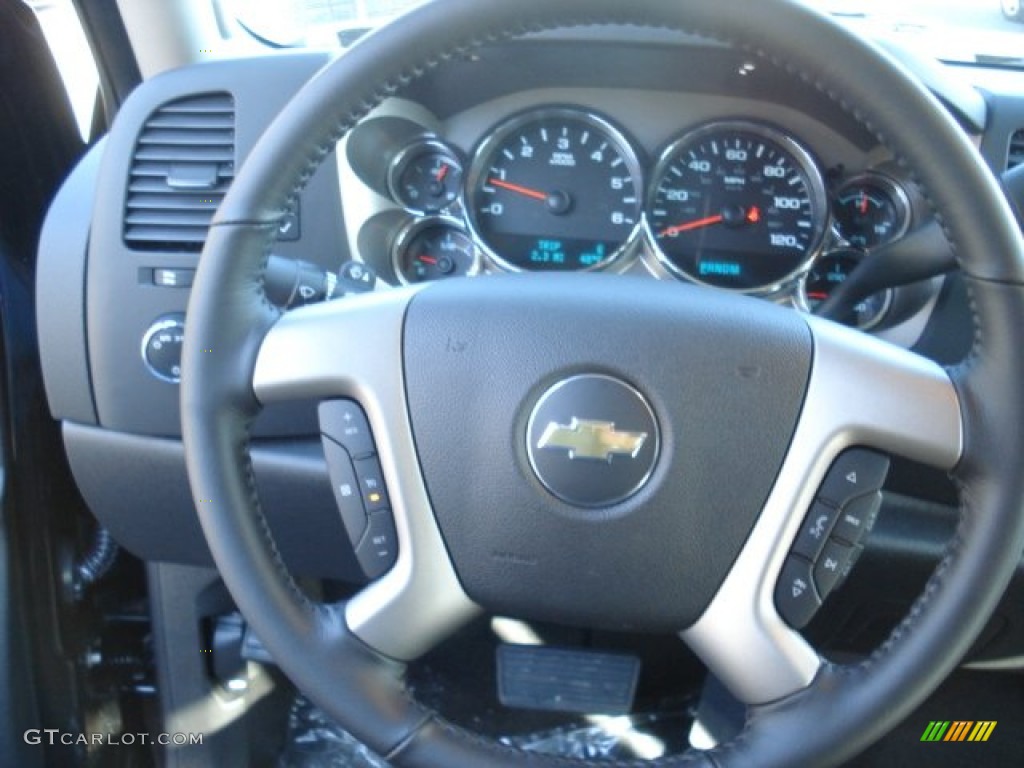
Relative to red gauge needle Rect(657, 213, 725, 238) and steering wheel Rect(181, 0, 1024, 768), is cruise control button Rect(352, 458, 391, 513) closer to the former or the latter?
steering wheel Rect(181, 0, 1024, 768)

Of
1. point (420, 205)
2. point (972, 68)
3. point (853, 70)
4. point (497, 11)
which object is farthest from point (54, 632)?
point (972, 68)

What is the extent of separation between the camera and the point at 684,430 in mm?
1038

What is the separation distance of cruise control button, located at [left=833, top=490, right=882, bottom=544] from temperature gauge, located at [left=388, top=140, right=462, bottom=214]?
752 millimetres

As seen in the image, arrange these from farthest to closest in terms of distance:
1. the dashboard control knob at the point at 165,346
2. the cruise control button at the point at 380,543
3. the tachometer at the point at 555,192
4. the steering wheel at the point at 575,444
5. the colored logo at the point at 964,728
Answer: the colored logo at the point at 964,728 < the tachometer at the point at 555,192 < the dashboard control knob at the point at 165,346 < the cruise control button at the point at 380,543 < the steering wheel at the point at 575,444

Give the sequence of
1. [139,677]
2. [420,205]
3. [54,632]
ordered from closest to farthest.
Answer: [420,205], [54,632], [139,677]

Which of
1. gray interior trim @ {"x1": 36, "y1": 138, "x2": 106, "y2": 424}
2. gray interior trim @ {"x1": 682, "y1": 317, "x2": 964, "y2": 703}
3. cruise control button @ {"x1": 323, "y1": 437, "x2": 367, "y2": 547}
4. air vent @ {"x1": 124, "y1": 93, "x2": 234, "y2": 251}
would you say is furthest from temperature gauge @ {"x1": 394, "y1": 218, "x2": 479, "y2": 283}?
gray interior trim @ {"x1": 682, "y1": 317, "x2": 964, "y2": 703}

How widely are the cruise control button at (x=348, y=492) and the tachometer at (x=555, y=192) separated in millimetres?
542

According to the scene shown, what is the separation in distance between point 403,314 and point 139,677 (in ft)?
4.01

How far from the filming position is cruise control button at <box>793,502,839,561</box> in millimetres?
1034

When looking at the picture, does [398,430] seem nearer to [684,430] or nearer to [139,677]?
[684,430]

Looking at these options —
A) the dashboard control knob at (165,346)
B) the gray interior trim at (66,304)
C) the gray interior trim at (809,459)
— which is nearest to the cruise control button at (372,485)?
the gray interior trim at (809,459)

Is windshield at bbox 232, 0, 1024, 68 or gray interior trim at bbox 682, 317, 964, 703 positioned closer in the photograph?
gray interior trim at bbox 682, 317, 964, 703

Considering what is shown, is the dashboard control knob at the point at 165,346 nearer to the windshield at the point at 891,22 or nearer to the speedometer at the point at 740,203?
the windshield at the point at 891,22

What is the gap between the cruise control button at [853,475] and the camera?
3.38ft
